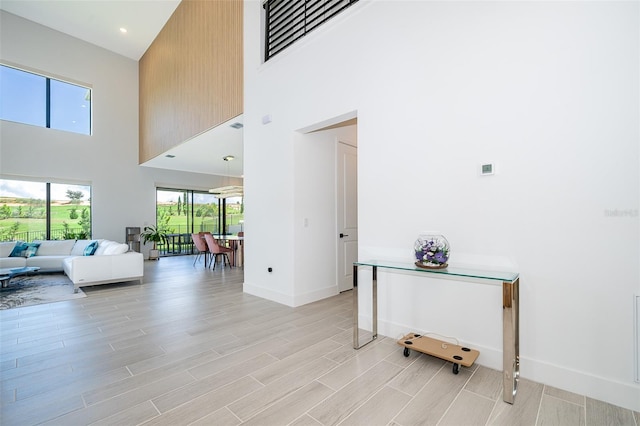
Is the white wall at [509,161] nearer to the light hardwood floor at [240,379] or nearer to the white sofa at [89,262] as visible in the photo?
the light hardwood floor at [240,379]

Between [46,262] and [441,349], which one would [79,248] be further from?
[441,349]

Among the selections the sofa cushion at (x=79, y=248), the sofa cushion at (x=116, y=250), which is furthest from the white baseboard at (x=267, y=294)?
the sofa cushion at (x=79, y=248)

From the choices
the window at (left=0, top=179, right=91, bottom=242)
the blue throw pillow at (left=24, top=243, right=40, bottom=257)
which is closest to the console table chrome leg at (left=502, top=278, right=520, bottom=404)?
the blue throw pillow at (left=24, top=243, right=40, bottom=257)

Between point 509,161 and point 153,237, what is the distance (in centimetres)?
896

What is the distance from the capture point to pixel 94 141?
809cm

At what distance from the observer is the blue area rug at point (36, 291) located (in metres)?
4.18

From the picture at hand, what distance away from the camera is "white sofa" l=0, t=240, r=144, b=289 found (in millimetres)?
4812

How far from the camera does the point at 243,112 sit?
457 centimetres

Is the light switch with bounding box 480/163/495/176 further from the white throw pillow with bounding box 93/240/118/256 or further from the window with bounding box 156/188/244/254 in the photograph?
the window with bounding box 156/188/244/254

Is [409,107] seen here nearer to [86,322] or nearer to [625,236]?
[625,236]

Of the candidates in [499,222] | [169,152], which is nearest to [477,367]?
[499,222]

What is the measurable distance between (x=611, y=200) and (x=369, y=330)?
2.15 metres

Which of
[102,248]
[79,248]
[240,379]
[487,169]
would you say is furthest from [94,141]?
[487,169]

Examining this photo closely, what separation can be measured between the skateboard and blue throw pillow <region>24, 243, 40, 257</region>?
25.3ft
